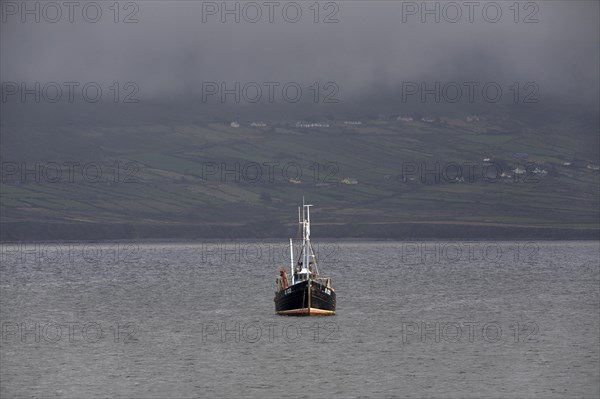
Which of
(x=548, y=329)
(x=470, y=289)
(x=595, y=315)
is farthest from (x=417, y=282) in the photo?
(x=548, y=329)

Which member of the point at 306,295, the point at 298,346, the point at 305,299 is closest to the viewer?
the point at 298,346

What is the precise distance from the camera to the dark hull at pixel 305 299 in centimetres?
11238

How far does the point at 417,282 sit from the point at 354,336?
89406 mm

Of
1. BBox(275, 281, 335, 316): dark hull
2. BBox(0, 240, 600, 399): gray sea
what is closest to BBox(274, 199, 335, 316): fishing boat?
BBox(275, 281, 335, 316): dark hull

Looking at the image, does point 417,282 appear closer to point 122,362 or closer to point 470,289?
point 470,289

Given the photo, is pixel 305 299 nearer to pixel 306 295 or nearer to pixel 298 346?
pixel 306 295

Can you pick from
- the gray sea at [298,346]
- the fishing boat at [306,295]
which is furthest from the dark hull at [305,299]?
the gray sea at [298,346]

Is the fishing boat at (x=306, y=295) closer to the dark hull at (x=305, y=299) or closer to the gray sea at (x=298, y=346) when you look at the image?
the dark hull at (x=305, y=299)

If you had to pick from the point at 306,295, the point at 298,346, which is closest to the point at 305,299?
the point at 306,295

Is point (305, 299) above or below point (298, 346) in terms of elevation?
above

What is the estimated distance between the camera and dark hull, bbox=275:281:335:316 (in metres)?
112

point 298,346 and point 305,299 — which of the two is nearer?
point 298,346

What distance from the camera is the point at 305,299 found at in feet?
369

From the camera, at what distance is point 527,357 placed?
280ft
